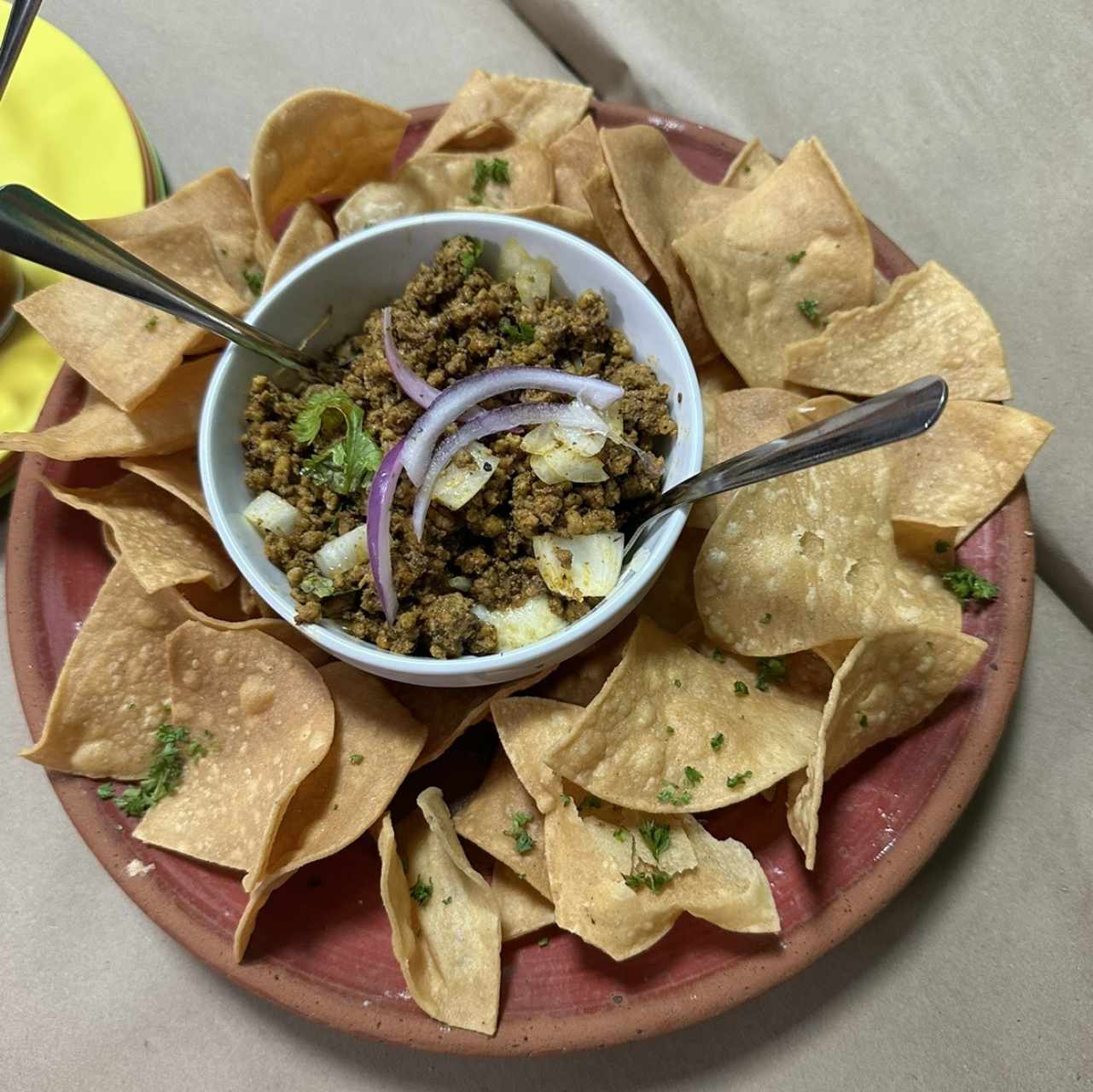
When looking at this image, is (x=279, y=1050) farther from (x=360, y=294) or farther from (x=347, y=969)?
(x=360, y=294)

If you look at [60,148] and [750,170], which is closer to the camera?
[750,170]

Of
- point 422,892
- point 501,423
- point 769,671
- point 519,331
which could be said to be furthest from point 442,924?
→ point 519,331

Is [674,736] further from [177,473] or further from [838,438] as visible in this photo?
[177,473]

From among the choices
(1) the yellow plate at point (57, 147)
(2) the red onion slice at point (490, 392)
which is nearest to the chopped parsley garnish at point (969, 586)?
(2) the red onion slice at point (490, 392)

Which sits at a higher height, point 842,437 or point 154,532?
point 842,437

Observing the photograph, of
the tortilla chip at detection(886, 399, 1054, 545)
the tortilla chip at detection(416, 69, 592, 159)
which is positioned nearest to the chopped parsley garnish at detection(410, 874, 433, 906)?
the tortilla chip at detection(886, 399, 1054, 545)

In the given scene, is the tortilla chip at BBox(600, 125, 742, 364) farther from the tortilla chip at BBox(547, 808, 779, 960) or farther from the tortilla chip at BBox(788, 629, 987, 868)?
the tortilla chip at BBox(547, 808, 779, 960)

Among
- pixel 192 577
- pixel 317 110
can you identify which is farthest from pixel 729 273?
pixel 192 577
